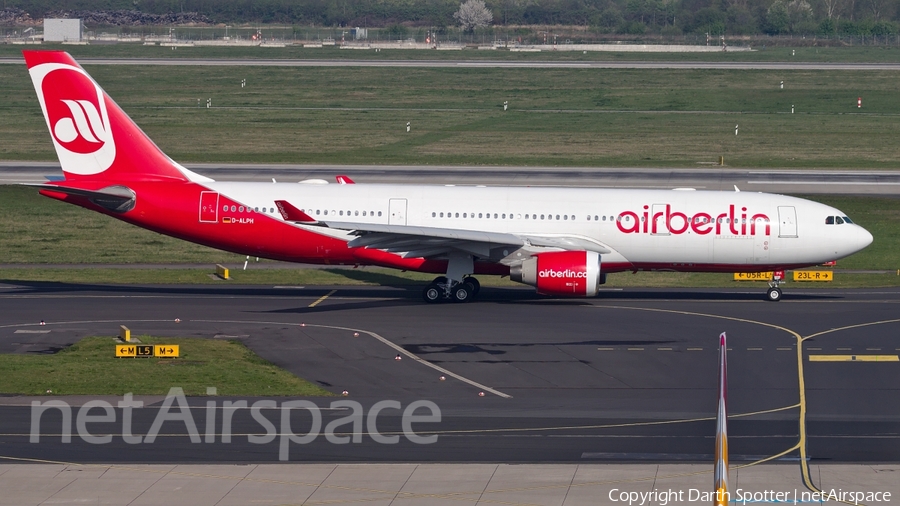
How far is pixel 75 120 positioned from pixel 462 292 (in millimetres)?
15057

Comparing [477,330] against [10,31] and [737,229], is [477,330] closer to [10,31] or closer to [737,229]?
[737,229]

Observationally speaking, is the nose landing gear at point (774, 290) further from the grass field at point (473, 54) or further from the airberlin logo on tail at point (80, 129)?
the grass field at point (473, 54)

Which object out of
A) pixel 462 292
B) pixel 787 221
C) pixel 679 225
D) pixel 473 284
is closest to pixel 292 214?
pixel 462 292

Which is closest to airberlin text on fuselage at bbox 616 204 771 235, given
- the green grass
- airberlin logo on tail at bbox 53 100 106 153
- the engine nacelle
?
the engine nacelle

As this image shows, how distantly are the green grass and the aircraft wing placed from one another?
7.45 meters

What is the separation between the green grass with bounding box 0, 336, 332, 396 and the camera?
26.5 metres

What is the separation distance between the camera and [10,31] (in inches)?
7215

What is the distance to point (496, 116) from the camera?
9856 centimetres

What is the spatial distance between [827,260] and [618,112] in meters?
63.8

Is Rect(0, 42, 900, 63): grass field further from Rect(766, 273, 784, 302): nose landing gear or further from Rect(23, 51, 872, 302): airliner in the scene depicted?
Rect(766, 273, 784, 302): nose landing gear

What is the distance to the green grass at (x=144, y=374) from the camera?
1044 inches

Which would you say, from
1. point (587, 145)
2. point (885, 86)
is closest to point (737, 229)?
point (587, 145)
